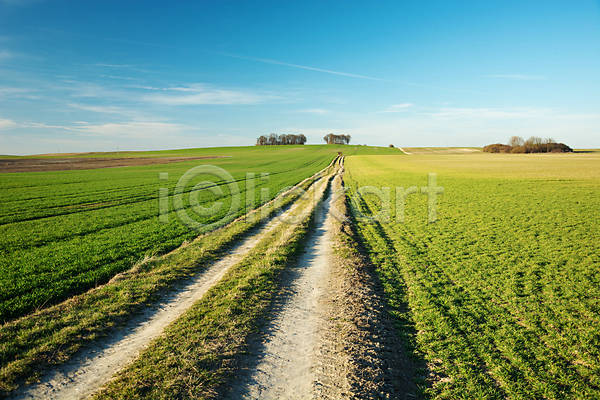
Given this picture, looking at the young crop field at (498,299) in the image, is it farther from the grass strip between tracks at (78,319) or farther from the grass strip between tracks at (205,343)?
the grass strip between tracks at (78,319)

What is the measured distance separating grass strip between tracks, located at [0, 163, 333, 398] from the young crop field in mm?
7926

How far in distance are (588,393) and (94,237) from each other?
64.0ft

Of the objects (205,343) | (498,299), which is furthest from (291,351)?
(498,299)

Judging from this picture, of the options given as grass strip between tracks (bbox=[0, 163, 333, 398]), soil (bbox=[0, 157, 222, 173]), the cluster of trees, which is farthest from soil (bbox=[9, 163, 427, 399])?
the cluster of trees

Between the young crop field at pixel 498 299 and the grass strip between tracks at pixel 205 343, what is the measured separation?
4271 mm

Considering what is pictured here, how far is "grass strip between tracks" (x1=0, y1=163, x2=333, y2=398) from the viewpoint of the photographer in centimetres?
603

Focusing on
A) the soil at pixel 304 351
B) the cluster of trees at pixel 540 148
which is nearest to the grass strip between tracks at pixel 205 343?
the soil at pixel 304 351

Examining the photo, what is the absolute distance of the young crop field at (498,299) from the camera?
5.79m

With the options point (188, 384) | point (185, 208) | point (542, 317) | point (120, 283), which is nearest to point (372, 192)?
point (185, 208)

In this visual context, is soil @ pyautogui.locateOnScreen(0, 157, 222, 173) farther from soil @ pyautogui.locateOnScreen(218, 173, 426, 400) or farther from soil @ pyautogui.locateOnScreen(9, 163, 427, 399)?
soil @ pyautogui.locateOnScreen(218, 173, 426, 400)

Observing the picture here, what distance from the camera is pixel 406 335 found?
24.1 feet

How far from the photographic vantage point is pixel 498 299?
8750 mm

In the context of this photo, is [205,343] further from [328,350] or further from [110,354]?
[328,350]

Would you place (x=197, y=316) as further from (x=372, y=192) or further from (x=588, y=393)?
(x=372, y=192)
